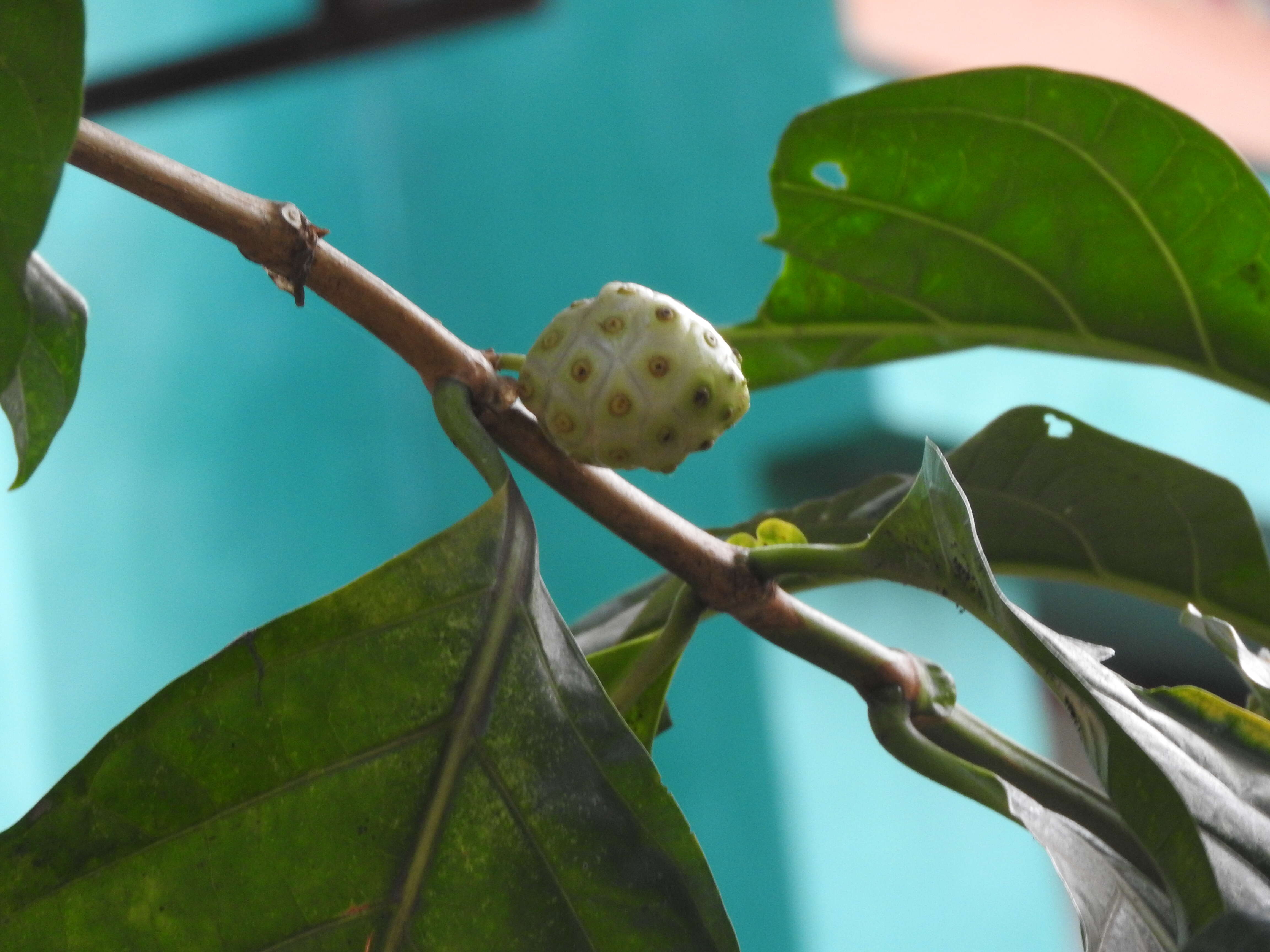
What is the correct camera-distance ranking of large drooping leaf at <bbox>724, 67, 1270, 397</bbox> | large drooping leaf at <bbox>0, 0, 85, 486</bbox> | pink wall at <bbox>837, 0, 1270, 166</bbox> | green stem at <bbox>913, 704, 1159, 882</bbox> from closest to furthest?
large drooping leaf at <bbox>0, 0, 85, 486</bbox>, green stem at <bbox>913, 704, 1159, 882</bbox>, large drooping leaf at <bbox>724, 67, 1270, 397</bbox>, pink wall at <bbox>837, 0, 1270, 166</bbox>

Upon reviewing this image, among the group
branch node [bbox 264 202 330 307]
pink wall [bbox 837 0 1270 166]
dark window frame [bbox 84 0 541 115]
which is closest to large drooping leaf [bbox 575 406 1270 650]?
branch node [bbox 264 202 330 307]

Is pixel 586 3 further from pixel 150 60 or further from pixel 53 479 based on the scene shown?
pixel 53 479

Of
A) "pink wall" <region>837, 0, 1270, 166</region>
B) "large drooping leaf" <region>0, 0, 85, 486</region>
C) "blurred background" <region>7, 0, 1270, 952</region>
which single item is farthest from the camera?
"pink wall" <region>837, 0, 1270, 166</region>

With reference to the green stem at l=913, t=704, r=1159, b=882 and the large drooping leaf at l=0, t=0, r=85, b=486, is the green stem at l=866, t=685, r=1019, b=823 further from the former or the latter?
the large drooping leaf at l=0, t=0, r=85, b=486

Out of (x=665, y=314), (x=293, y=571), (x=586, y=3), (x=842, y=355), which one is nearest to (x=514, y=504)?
(x=665, y=314)

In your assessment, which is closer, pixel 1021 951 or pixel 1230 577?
pixel 1230 577

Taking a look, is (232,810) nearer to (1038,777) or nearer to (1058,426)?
(1038,777)

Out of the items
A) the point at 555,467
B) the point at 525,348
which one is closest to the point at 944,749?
the point at 555,467
